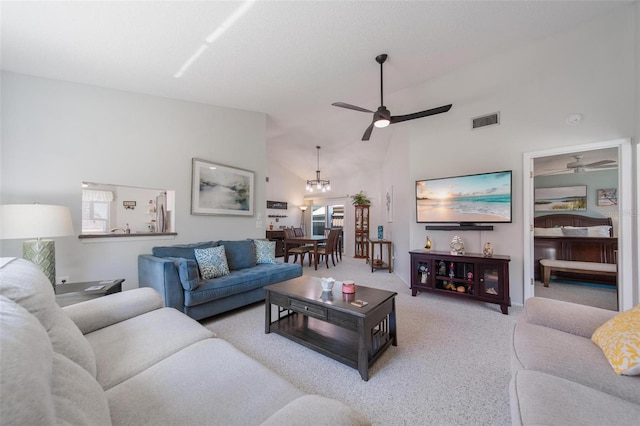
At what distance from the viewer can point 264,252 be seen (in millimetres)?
3859

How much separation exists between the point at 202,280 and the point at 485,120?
4.35 m

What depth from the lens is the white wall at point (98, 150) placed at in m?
2.44

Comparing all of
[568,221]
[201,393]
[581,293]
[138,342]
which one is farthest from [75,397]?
[568,221]

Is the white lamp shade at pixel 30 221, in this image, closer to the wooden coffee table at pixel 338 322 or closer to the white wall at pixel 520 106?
the wooden coffee table at pixel 338 322

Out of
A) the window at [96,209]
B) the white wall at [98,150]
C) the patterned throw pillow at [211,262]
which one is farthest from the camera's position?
the window at [96,209]

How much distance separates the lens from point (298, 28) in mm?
2301

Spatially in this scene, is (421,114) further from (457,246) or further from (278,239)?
(278,239)

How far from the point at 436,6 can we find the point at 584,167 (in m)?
4.55

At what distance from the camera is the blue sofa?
96.7 inches

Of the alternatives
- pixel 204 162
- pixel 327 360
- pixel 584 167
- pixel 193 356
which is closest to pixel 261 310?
pixel 327 360

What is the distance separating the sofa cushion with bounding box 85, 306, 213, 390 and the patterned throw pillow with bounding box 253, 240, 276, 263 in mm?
2097

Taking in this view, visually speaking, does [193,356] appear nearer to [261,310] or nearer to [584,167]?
[261,310]

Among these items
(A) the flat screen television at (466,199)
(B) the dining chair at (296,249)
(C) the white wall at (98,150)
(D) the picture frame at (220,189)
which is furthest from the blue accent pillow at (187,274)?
(B) the dining chair at (296,249)

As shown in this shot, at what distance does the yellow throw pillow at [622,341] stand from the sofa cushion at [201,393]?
4.78 ft
